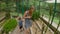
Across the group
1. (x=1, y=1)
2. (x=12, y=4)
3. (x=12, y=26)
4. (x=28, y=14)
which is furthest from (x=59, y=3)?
(x=12, y=4)

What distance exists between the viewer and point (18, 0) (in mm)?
12688

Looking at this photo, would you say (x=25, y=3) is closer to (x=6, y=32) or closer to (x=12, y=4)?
(x=12, y=4)

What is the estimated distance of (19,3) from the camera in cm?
1296

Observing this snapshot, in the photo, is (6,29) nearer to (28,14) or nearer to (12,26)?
(12,26)

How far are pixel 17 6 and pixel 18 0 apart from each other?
23.3 inches

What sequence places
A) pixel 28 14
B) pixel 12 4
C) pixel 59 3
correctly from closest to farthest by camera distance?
pixel 28 14, pixel 59 3, pixel 12 4

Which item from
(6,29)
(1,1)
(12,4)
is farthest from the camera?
(12,4)

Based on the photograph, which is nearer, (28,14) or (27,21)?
(28,14)

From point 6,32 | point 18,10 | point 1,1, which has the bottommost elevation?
point 18,10

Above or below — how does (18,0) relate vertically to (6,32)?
below

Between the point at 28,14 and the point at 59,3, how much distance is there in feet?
2.80

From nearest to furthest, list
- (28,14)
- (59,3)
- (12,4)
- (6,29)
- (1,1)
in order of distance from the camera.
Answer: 1. (6,29)
2. (28,14)
3. (59,3)
4. (1,1)
5. (12,4)

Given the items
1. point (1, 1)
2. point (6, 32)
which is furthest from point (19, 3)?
point (6, 32)

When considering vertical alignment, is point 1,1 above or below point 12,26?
below
